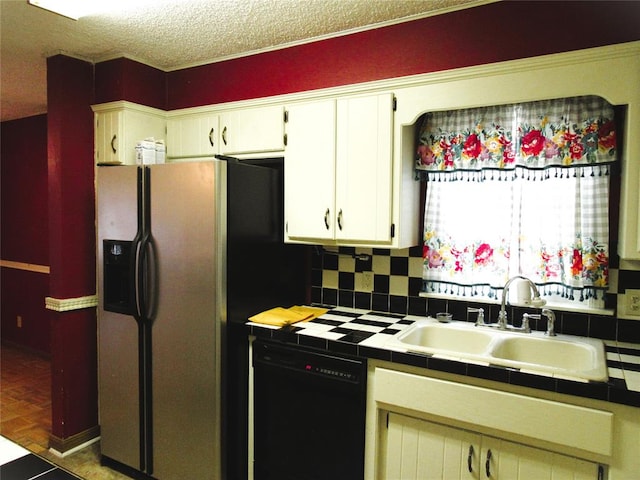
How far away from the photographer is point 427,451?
5.76ft

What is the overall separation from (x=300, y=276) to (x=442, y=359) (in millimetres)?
1197

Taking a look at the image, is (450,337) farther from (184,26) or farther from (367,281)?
(184,26)

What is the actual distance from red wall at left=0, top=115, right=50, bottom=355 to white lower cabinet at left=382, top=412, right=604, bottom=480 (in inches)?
159

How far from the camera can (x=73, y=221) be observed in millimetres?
2688

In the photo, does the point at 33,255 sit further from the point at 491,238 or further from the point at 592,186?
the point at 592,186

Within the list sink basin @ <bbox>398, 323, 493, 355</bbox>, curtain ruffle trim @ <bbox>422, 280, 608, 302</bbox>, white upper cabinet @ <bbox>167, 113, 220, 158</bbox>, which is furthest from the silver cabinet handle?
white upper cabinet @ <bbox>167, 113, 220, 158</bbox>

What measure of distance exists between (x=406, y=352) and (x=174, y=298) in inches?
47.5

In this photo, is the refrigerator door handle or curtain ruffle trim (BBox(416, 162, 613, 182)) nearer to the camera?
curtain ruffle trim (BBox(416, 162, 613, 182))

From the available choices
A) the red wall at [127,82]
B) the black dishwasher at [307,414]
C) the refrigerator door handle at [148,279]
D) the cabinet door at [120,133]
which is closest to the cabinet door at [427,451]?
the black dishwasher at [307,414]

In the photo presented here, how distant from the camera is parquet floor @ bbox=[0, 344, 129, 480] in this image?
2570 mm

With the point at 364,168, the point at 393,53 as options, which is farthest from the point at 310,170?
the point at 393,53

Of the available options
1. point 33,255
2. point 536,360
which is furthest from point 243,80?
point 33,255

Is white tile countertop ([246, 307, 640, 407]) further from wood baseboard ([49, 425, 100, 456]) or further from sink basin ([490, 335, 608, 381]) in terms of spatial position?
wood baseboard ([49, 425, 100, 456])

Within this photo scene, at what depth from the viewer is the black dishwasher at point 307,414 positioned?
1893 mm
